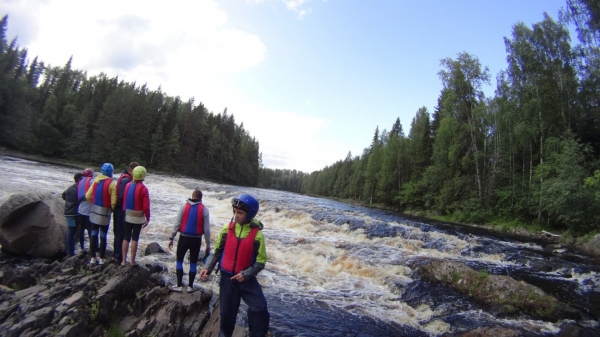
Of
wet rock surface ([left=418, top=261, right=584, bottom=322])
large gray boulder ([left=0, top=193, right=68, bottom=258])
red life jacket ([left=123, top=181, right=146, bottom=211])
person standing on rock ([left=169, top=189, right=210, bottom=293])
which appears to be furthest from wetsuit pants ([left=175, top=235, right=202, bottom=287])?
wet rock surface ([left=418, top=261, right=584, bottom=322])

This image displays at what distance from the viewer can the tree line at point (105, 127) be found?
4803 cm

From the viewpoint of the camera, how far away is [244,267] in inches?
181

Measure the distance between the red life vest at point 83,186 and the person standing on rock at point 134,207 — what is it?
5.45 feet

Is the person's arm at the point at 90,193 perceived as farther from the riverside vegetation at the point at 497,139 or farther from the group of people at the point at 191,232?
the riverside vegetation at the point at 497,139

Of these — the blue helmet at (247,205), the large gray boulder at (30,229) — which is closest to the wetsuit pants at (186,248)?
the blue helmet at (247,205)

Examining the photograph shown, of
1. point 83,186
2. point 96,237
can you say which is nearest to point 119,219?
point 96,237

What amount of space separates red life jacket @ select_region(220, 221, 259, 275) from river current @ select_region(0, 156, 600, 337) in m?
2.87

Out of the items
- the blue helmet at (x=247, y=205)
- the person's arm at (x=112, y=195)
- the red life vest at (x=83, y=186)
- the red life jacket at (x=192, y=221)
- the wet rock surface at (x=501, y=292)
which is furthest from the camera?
the wet rock surface at (x=501, y=292)

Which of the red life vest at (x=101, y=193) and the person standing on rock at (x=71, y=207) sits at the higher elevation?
the red life vest at (x=101, y=193)

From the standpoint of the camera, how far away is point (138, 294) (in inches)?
239

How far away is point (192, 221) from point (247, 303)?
292cm

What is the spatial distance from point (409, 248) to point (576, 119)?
28284 millimetres

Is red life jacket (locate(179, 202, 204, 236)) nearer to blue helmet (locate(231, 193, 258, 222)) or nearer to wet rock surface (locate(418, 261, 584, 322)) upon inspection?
blue helmet (locate(231, 193, 258, 222))

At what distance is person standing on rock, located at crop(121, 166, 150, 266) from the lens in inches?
291
